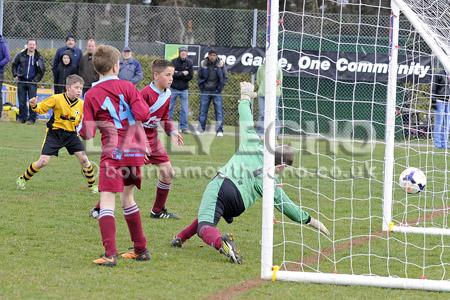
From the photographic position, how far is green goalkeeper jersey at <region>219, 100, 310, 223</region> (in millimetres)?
6754

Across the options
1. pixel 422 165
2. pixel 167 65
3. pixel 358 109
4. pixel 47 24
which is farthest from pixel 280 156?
pixel 47 24

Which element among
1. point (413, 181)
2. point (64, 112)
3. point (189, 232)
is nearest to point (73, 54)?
point (64, 112)

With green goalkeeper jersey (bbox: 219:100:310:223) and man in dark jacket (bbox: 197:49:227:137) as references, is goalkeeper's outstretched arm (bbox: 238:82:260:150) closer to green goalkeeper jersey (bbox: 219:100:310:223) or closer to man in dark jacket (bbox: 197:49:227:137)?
green goalkeeper jersey (bbox: 219:100:310:223)

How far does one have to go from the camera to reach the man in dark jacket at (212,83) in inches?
738

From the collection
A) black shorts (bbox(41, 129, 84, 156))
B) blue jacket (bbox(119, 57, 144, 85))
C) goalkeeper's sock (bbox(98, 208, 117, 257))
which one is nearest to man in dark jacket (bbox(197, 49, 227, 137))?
blue jacket (bbox(119, 57, 144, 85))

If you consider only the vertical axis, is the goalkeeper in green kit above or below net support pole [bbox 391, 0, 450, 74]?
below

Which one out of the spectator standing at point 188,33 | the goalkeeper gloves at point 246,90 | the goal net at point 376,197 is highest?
the spectator standing at point 188,33

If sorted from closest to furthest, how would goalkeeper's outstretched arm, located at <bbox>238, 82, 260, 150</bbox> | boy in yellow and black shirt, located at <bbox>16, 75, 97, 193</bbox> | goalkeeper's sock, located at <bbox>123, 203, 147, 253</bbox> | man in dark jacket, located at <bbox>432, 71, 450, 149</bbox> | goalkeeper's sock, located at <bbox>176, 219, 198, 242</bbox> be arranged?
goalkeeper's sock, located at <bbox>123, 203, 147, 253</bbox> < goalkeeper's outstretched arm, located at <bbox>238, 82, 260, 150</bbox> < goalkeeper's sock, located at <bbox>176, 219, 198, 242</bbox> < boy in yellow and black shirt, located at <bbox>16, 75, 97, 193</bbox> < man in dark jacket, located at <bbox>432, 71, 450, 149</bbox>

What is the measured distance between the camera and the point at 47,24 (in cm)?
2444

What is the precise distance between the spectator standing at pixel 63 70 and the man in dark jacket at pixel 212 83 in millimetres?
3030

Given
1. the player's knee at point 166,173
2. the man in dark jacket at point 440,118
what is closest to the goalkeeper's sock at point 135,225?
the player's knee at point 166,173

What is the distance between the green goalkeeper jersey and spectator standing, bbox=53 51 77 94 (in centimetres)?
1220

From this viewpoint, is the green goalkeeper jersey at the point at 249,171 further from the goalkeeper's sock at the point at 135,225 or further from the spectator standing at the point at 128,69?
the spectator standing at the point at 128,69

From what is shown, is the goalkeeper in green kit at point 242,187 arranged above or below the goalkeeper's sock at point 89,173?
above
